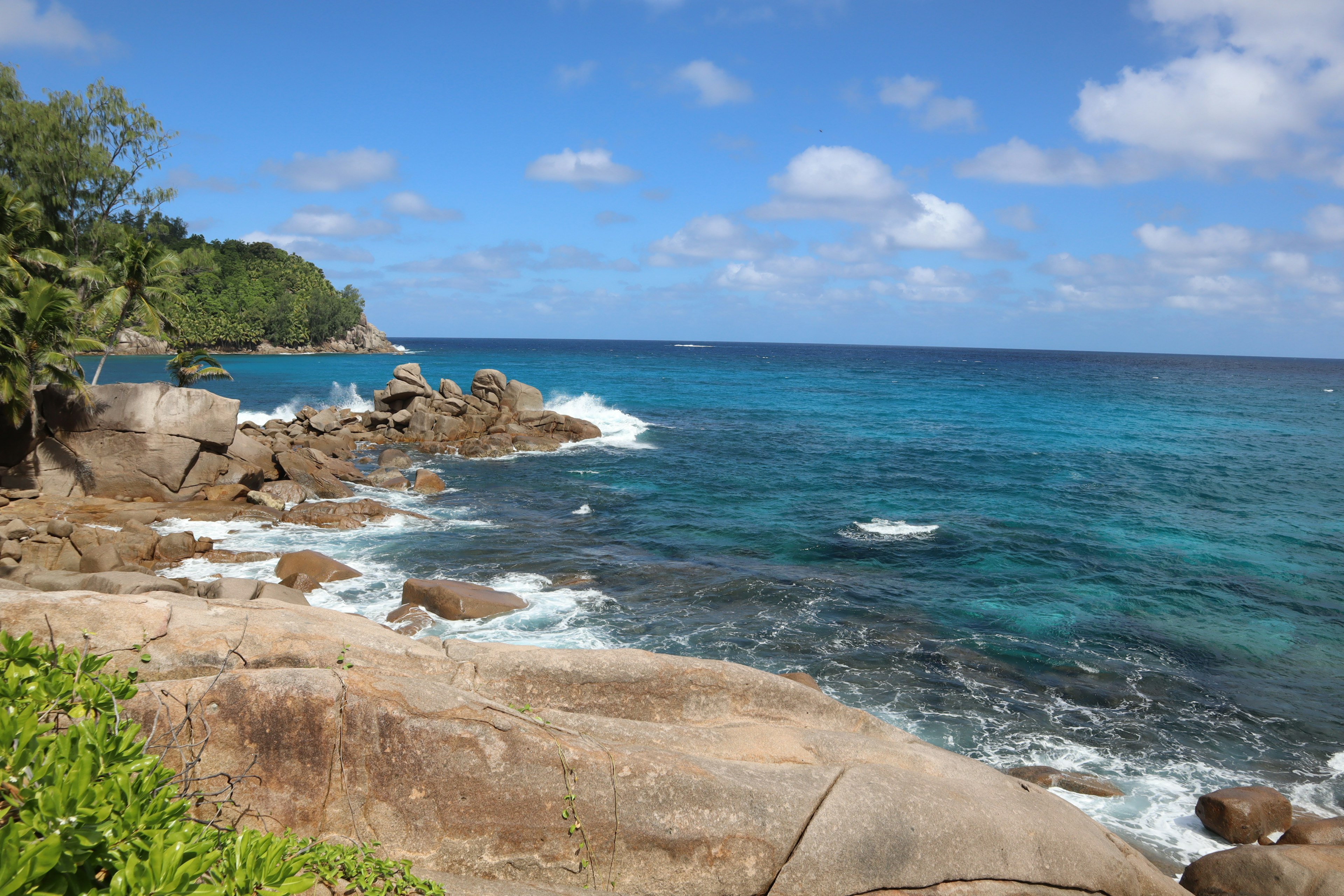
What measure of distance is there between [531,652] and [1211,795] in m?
11.2

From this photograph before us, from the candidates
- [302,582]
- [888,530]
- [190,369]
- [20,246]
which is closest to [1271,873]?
[888,530]

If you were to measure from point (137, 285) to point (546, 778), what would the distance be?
3328 centimetres

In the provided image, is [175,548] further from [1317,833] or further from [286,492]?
[1317,833]

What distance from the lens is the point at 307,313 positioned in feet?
385

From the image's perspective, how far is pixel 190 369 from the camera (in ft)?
125

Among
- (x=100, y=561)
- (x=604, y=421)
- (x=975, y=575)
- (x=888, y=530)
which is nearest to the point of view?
(x=100, y=561)

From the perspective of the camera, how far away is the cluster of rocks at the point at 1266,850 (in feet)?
32.2

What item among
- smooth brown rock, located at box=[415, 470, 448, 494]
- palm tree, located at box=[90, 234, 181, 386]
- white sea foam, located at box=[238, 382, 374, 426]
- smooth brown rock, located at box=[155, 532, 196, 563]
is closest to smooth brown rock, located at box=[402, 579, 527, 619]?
smooth brown rock, located at box=[155, 532, 196, 563]

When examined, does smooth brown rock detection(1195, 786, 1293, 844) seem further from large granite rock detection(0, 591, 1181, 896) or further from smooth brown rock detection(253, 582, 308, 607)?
smooth brown rock detection(253, 582, 308, 607)

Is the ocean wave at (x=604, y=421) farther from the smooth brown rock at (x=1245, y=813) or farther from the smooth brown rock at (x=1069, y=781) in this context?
the smooth brown rock at (x=1245, y=813)

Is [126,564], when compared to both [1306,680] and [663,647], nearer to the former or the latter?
[663,647]

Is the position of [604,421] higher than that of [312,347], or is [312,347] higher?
[312,347]

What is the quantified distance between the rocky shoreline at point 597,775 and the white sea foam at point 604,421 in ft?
108

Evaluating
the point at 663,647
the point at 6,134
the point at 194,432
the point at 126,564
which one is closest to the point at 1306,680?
the point at 663,647
